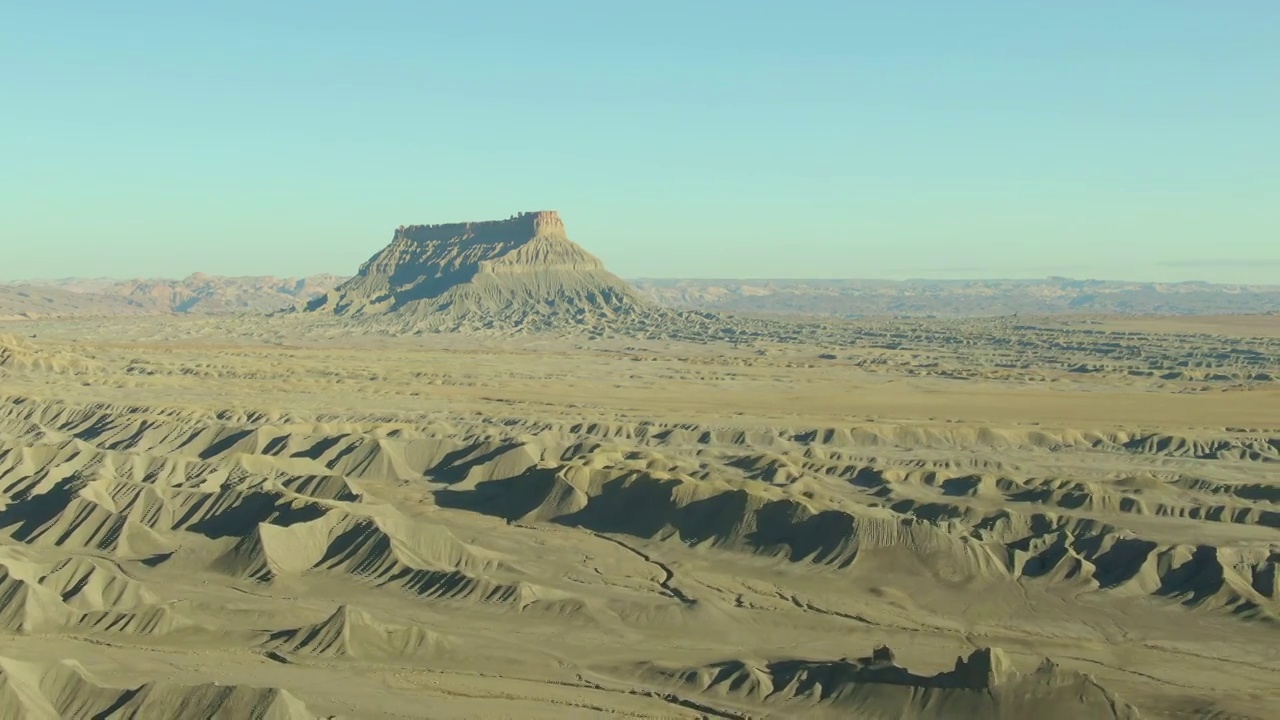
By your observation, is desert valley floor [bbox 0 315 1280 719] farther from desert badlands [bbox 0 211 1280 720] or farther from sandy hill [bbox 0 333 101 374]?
sandy hill [bbox 0 333 101 374]

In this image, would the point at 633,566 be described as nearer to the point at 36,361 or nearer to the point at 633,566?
the point at 633,566

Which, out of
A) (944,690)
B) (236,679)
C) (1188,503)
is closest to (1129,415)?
(1188,503)

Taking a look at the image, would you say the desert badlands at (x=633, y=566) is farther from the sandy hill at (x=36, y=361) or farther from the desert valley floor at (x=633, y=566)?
the sandy hill at (x=36, y=361)

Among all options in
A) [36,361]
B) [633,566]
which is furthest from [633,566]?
[36,361]

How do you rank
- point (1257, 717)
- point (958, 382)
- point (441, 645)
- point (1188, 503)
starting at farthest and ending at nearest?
point (958, 382)
point (1188, 503)
point (441, 645)
point (1257, 717)

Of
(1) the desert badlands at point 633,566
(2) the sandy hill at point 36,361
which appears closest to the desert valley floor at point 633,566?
(1) the desert badlands at point 633,566

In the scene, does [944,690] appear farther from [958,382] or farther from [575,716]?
[958,382]

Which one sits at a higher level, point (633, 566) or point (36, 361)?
point (36, 361)
